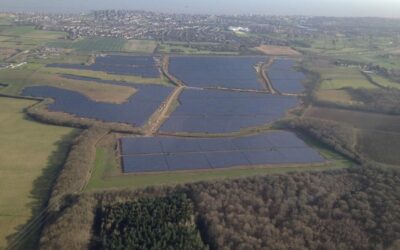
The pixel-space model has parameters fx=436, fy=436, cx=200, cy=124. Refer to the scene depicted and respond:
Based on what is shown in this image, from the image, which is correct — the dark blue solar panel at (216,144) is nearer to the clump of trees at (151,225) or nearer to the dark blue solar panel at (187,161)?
the dark blue solar panel at (187,161)

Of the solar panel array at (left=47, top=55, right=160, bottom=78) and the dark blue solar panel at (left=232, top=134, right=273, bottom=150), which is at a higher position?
the solar panel array at (left=47, top=55, right=160, bottom=78)

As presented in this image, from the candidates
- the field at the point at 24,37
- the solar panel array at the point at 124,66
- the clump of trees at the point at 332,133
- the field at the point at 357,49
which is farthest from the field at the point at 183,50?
the clump of trees at the point at 332,133

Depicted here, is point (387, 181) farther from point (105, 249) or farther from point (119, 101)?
point (119, 101)

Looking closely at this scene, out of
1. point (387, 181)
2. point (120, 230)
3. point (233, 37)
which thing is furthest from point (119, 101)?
point (233, 37)

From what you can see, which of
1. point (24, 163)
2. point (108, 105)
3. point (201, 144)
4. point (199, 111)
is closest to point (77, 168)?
point (24, 163)

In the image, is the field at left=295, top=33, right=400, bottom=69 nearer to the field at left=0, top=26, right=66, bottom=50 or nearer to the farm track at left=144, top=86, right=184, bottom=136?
the farm track at left=144, top=86, right=184, bottom=136

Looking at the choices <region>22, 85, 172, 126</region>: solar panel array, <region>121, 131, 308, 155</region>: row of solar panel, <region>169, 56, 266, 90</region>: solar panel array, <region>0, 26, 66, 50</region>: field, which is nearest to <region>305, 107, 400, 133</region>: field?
<region>121, 131, 308, 155</region>: row of solar panel

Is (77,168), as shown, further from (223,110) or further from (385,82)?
(385,82)
